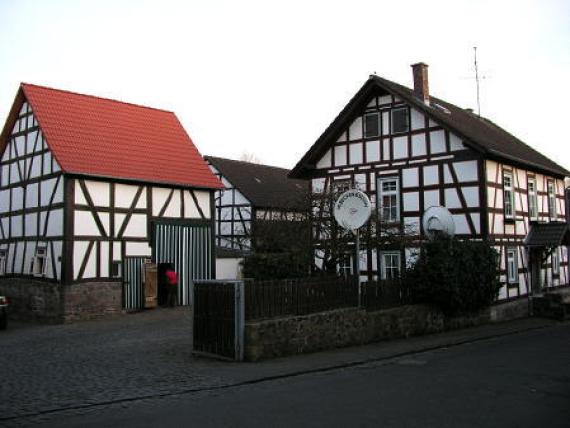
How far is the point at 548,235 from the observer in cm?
2400

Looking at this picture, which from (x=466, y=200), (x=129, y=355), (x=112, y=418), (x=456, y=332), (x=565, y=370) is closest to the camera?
(x=112, y=418)

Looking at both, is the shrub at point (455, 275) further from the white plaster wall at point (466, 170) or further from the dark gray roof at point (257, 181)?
the dark gray roof at point (257, 181)

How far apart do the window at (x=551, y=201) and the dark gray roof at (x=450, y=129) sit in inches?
23.9

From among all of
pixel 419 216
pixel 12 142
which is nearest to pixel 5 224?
pixel 12 142

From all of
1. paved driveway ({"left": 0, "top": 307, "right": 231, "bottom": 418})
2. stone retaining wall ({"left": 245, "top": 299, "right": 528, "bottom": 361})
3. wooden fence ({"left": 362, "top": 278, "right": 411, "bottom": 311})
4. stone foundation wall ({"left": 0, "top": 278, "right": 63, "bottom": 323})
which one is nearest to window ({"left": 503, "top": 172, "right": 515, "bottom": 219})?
stone retaining wall ({"left": 245, "top": 299, "right": 528, "bottom": 361})

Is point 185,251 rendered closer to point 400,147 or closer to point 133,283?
point 133,283

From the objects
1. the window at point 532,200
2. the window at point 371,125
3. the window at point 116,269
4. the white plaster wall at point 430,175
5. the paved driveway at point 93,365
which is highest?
the window at point 371,125

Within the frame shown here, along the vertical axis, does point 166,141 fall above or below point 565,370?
above

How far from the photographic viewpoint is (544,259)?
80.7 feet

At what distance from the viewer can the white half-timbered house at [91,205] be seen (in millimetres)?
21750

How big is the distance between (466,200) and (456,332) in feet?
18.3

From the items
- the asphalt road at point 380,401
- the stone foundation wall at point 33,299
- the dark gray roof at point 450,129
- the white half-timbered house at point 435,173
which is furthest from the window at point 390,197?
the stone foundation wall at point 33,299

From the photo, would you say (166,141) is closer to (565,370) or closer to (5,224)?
(5,224)

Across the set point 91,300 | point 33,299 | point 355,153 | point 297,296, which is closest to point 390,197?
point 355,153
